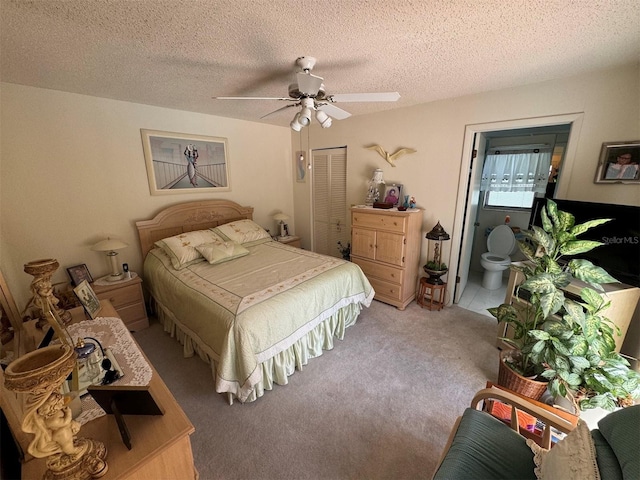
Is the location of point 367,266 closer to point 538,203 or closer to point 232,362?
point 538,203

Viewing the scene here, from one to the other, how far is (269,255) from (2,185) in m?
2.33

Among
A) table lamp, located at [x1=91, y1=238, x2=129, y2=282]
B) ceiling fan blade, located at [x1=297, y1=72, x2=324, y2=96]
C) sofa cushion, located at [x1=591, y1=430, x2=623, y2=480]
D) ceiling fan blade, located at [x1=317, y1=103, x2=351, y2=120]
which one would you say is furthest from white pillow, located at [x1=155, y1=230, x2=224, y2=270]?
sofa cushion, located at [x1=591, y1=430, x2=623, y2=480]

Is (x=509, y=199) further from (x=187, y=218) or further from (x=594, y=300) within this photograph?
(x=187, y=218)

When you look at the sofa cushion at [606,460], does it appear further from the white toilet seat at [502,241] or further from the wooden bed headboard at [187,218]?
the wooden bed headboard at [187,218]

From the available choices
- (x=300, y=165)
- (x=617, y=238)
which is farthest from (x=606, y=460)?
(x=300, y=165)

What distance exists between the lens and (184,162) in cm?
311

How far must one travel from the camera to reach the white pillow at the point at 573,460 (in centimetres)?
79

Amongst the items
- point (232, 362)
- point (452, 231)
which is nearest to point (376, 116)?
point (452, 231)

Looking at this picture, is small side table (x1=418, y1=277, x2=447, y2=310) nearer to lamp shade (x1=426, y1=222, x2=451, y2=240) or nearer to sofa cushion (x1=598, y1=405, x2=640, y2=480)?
lamp shade (x1=426, y1=222, x2=451, y2=240)

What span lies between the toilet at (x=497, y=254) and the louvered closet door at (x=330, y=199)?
1993 mm

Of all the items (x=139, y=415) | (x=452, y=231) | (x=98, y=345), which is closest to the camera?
(x=139, y=415)

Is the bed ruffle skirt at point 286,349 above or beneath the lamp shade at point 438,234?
beneath

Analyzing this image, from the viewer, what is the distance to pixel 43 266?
1190mm

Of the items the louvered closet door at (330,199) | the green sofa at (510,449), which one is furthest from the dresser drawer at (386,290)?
the green sofa at (510,449)
